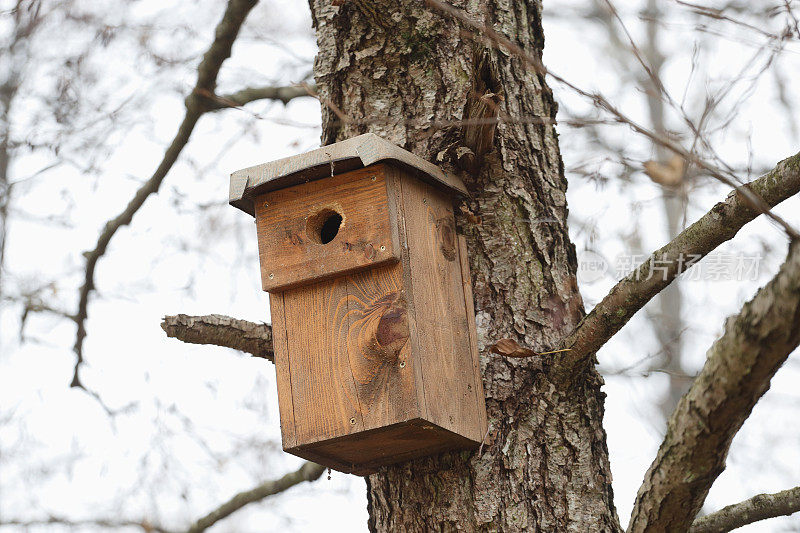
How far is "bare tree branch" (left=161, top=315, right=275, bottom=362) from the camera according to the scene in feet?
→ 8.74

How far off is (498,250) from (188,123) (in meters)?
1.39

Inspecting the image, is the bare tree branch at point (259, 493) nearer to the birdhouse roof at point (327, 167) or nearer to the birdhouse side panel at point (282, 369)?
the birdhouse side panel at point (282, 369)

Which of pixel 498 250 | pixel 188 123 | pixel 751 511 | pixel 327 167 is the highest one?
pixel 188 123

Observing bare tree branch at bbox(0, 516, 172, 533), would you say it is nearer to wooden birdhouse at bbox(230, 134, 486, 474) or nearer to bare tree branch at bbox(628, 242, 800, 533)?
wooden birdhouse at bbox(230, 134, 486, 474)

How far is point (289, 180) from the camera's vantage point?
264 cm

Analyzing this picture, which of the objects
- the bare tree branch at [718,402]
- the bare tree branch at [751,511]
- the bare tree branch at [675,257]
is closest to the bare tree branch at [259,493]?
the bare tree branch at [675,257]

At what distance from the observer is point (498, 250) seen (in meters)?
2.75

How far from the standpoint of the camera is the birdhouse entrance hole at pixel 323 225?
2.62m

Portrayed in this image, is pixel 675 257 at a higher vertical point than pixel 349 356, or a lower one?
higher

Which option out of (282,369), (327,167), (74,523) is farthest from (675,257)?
(74,523)

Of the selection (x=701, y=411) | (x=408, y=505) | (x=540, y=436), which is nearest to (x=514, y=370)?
(x=540, y=436)

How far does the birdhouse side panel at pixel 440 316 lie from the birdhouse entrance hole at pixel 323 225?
0.74 ft

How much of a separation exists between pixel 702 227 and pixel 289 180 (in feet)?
3.45

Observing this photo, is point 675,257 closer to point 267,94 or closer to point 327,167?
point 327,167
